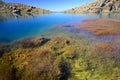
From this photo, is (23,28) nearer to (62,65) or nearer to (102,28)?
(102,28)

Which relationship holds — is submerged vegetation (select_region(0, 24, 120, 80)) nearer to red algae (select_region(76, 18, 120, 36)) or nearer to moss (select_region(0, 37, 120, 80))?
moss (select_region(0, 37, 120, 80))

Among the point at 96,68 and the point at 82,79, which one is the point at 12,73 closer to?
the point at 82,79

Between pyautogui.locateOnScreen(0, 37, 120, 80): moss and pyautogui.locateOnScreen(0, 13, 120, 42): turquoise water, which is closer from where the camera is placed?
pyautogui.locateOnScreen(0, 37, 120, 80): moss

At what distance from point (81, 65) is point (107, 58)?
4.11 meters

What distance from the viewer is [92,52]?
2372 centimetres

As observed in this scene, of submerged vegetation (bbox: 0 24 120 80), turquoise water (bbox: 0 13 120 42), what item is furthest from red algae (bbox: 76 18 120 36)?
submerged vegetation (bbox: 0 24 120 80)

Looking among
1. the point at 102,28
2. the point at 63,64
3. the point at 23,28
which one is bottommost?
the point at 63,64

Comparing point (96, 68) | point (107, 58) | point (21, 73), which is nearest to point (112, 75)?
point (96, 68)

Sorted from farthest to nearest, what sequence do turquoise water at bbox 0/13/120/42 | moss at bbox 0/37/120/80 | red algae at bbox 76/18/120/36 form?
turquoise water at bbox 0/13/120/42
red algae at bbox 76/18/120/36
moss at bbox 0/37/120/80

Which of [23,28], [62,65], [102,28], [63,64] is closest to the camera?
[62,65]

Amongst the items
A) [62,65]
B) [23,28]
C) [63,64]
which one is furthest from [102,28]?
[62,65]

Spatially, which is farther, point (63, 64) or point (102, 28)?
point (102, 28)

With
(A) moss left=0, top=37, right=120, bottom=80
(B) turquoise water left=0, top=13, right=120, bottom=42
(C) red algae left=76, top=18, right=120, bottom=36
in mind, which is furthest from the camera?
(B) turquoise water left=0, top=13, right=120, bottom=42

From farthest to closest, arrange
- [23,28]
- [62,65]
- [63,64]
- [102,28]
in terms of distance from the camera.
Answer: [23,28] < [102,28] < [63,64] < [62,65]
